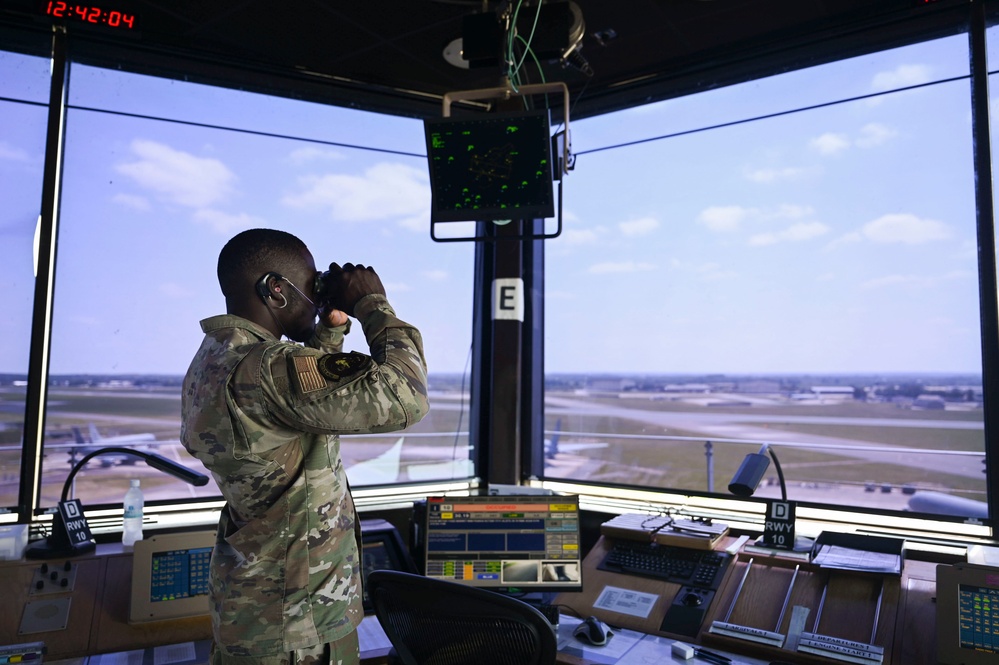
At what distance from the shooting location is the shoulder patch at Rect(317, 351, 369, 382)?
116cm

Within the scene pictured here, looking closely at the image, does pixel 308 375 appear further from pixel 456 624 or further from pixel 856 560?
pixel 856 560

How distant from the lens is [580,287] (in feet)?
10.7

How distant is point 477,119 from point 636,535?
4.71ft

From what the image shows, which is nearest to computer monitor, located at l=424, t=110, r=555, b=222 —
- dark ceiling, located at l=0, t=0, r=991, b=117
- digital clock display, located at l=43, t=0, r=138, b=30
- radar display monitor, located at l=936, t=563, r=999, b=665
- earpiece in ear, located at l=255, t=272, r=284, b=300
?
dark ceiling, located at l=0, t=0, r=991, b=117

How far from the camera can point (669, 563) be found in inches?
79.3

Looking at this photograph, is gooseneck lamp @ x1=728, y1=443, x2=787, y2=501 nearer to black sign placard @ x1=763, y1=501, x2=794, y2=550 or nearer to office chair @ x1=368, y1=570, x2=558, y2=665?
black sign placard @ x1=763, y1=501, x2=794, y2=550

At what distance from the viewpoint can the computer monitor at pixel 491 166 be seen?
1.84 metres

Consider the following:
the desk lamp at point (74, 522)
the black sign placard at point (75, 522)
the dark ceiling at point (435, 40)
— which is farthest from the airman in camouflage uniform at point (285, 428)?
the dark ceiling at point (435, 40)

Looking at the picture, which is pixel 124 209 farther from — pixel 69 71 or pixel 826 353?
pixel 826 353

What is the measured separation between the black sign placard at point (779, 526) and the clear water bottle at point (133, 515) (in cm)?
203

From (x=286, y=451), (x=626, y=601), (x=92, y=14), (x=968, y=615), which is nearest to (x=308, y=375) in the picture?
(x=286, y=451)

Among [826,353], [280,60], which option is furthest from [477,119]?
[826,353]

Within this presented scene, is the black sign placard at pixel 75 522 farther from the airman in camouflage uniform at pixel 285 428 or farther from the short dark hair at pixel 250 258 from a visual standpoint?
the short dark hair at pixel 250 258

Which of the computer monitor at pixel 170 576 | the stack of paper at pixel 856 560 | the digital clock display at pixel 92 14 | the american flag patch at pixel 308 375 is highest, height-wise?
the digital clock display at pixel 92 14
